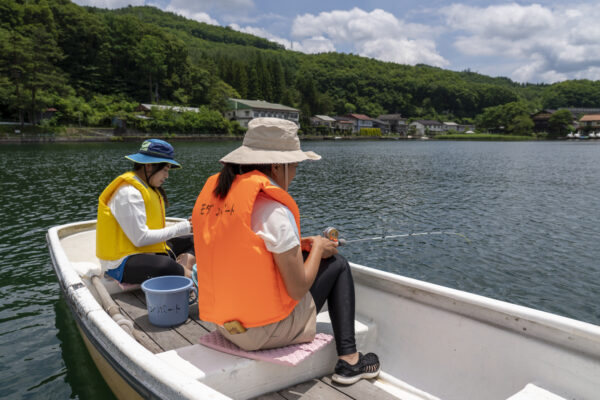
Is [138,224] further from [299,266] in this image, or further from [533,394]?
[533,394]

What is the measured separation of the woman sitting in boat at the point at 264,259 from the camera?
2191 millimetres

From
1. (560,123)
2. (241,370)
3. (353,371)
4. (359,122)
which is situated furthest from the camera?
(359,122)

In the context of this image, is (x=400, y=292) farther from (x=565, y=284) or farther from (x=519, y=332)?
(x=565, y=284)

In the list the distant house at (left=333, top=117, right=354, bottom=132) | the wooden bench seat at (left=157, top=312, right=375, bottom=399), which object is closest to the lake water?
the wooden bench seat at (left=157, top=312, right=375, bottom=399)

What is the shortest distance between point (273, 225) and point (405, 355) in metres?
1.99

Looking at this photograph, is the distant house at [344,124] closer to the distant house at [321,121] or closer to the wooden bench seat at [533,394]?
the distant house at [321,121]

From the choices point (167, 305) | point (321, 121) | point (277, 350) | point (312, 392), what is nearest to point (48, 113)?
point (321, 121)

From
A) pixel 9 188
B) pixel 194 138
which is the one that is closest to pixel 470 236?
pixel 9 188

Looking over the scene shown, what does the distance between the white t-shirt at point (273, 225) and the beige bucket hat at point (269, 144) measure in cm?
28

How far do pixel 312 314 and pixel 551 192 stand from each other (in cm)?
2213

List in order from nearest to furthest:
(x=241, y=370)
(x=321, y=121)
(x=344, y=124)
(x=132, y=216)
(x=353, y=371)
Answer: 1. (x=241, y=370)
2. (x=353, y=371)
3. (x=132, y=216)
4. (x=321, y=121)
5. (x=344, y=124)

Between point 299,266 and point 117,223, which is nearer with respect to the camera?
point 299,266

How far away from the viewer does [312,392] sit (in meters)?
2.68

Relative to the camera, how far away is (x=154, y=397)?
2234 mm
